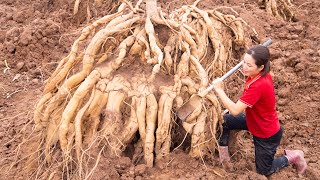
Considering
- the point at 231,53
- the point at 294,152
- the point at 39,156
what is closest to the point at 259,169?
the point at 294,152

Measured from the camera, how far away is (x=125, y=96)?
2.75 metres

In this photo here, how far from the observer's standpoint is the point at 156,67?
2693 millimetres

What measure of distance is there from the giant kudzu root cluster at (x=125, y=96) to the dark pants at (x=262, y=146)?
3.8 inches

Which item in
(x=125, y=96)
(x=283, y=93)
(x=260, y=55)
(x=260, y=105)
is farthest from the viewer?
(x=283, y=93)

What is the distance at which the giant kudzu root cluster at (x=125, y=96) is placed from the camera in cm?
271

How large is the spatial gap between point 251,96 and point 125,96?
0.84 meters

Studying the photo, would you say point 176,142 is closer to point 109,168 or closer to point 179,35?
point 109,168

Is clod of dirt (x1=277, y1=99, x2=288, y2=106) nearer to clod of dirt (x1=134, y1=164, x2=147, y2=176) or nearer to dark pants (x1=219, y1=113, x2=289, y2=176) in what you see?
dark pants (x1=219, y1=113, x2=289, y2=176)

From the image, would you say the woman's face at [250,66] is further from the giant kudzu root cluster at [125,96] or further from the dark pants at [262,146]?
the dark pants at [262,146]

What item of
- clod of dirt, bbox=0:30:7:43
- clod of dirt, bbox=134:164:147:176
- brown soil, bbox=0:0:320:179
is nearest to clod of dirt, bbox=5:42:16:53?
brown soil, bbox=0:0:320:179

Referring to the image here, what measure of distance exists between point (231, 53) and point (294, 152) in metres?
1.19

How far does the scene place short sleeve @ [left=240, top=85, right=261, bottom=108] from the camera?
247 cm

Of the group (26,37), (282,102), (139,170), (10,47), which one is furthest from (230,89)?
(10,47)

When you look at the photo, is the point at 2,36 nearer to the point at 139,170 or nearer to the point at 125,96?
the point at 125,96
